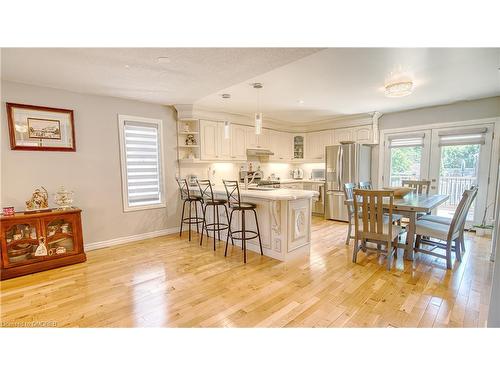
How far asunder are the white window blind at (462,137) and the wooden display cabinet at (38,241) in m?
6.54

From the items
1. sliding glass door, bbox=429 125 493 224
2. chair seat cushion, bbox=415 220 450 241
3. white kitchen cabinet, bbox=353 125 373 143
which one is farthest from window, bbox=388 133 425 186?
chair seat cushion, bbox=415 220 450 241

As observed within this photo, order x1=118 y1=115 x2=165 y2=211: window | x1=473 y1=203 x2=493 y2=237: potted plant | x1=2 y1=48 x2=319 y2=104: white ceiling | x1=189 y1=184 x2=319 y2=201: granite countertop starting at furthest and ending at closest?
1. x1=473 y1=203 x2=493 y2=237: potted plant
2. x1=118 y1=115 x2=165 y2=211: window
3. x1=189 y1=184 x2=319 y2=201: granite countertop
4. x1=2 y1=48 x2=319 y2=104: white ceiling

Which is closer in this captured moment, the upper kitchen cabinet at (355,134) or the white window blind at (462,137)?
the white window blind at (462,137)

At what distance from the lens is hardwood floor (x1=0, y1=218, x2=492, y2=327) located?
1.91 metres

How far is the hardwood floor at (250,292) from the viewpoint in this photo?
6.25 ft

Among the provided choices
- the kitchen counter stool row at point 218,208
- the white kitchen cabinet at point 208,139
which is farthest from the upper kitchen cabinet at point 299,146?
the kitchen counter stool row at point 218,208

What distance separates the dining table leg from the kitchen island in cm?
124

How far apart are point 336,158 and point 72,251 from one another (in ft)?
17.1

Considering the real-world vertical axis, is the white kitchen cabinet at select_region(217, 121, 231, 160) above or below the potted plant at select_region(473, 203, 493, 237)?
above

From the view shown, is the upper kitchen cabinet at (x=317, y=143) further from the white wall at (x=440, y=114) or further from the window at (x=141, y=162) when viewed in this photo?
the window at (x=141, y=162)

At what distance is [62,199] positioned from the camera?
10.3 feet

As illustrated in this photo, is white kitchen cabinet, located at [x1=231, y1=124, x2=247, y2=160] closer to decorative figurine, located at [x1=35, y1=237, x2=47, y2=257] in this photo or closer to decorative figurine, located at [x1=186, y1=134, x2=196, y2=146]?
decorative figurine, located at [x1=186, y1=134, x2=196, y2=146]

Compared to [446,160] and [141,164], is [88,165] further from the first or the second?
[446,160]

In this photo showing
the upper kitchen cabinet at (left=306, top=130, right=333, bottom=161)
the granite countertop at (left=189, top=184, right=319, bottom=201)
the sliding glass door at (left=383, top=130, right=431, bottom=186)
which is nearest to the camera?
the granite countertop at (left=189, top=184, right=319, bottom=201)
